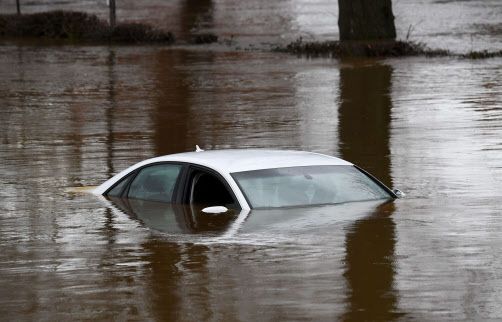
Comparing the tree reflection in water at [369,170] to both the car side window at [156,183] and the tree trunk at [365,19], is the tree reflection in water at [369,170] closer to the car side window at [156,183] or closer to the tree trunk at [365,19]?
the car side window at [156,183]

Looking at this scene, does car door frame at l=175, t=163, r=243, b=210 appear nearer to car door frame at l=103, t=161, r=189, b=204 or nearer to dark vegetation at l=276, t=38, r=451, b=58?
car door frame at l=103, t=161, r=189, b=204

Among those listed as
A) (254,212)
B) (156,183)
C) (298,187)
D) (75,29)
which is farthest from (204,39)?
(254,212)

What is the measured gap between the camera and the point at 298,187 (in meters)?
14.1

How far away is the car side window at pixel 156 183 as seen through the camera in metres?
14.7

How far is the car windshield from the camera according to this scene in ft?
46.0

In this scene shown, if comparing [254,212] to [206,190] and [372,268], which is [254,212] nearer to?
[206,190]

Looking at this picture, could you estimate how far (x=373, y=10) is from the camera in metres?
40.2

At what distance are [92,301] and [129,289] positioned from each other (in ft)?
1.70

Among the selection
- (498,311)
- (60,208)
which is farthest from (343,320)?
(60,208)

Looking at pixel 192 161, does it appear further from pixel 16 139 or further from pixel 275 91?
pixel 275 91

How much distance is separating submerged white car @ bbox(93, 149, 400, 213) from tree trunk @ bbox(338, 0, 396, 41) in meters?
25.4

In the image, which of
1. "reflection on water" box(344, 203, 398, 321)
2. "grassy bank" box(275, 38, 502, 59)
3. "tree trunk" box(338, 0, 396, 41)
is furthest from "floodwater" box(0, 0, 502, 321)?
"tree trunk" box(338, 0, 396, 41)

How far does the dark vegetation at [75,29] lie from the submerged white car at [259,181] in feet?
104

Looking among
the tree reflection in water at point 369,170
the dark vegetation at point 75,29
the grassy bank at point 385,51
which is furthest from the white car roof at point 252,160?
the dark vegetation at point 75,29
